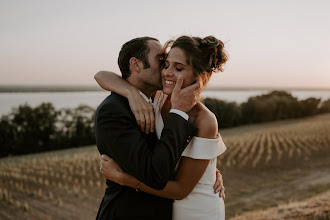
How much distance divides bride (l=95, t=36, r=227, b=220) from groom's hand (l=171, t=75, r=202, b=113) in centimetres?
9

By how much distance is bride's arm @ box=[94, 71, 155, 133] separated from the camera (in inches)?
104

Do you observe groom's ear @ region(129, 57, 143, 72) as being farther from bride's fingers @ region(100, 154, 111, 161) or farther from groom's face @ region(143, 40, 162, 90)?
bride's fingers @ region(100, 154, 111, 161)

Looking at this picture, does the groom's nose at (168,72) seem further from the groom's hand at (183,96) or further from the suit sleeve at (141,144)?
the suit sleeve at (141,144)

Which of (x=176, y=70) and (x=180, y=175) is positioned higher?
(x=176, y=70)

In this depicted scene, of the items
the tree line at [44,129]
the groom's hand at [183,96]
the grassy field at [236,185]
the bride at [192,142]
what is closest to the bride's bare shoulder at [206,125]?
the bride at [192,142]

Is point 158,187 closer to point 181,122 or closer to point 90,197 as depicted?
point 181,122

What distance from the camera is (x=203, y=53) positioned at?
2963 millimetres

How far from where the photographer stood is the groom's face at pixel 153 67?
10.3 ft

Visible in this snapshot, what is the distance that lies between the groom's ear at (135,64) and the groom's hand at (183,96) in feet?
1.75

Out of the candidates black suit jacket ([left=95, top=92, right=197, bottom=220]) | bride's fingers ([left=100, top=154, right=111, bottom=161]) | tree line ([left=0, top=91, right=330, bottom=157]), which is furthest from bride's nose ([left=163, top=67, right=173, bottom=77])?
tree line ([left=0, top=91, right=330, bottom=157])

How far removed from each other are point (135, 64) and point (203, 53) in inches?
24.9

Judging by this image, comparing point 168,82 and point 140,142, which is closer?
point 140,142

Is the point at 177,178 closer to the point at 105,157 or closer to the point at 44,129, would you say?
the point at 105,157

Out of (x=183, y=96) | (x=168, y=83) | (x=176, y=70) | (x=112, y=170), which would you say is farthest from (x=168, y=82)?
(x=112, y=170)
